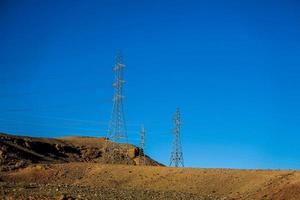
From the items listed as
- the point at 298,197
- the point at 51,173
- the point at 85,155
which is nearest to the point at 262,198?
the point at 298,197

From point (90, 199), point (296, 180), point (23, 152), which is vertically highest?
point (23, 152)

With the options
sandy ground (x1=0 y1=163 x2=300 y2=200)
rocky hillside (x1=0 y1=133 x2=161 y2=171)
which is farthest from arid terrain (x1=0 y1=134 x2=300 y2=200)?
rocky hillside (x1=0 y1=133 x2=161 y2=171)

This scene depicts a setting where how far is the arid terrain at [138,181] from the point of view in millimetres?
41897

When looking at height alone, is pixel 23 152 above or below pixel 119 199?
above

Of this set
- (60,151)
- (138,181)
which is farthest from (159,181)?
(60,151)

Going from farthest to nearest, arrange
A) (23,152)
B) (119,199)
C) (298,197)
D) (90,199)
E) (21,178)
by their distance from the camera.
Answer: (23,152), (21,178), (298,197), (119,199), (90,199)

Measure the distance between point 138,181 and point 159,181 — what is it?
109 inches

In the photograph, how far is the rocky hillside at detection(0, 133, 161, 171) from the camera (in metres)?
80.4

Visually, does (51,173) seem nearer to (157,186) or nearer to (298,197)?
(157,186)

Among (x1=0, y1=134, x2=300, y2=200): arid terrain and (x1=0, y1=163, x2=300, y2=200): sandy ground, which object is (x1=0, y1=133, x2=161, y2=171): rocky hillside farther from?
(x1=0, y1=163, x2=300, y2=200): sandy ground

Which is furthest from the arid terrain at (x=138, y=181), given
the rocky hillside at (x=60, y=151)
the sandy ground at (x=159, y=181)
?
the rocky hillside at (x=60, y=151)

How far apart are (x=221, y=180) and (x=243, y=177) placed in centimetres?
228

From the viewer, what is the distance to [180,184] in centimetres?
5494

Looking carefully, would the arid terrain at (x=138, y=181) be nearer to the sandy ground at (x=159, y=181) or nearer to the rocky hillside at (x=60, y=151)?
the sandy ground at (x=159, y=181)
